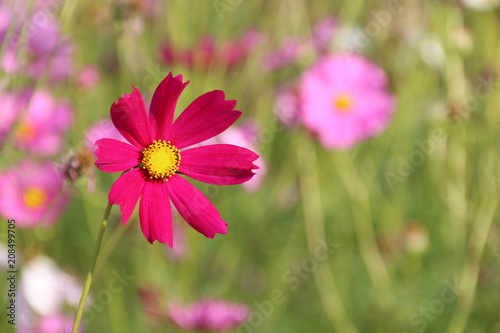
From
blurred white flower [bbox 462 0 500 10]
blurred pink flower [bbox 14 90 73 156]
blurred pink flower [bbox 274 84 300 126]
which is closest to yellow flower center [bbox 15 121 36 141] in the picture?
blurred pink flower [bbox 14 90 73 156]

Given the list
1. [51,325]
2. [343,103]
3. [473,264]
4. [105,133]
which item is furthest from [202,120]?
[343,103]

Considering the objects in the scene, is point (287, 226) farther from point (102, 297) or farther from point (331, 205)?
point (102, 297)

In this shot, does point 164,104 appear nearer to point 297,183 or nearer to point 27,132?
point 27,132

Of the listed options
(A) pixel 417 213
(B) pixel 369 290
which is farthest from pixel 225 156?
(A) pixel 417 213

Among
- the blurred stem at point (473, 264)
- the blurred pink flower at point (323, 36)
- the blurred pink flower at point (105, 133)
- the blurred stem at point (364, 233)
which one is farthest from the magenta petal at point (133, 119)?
the blurred pink flower at point (323, 36)

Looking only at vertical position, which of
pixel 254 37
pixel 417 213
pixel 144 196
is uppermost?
pixel 254 37

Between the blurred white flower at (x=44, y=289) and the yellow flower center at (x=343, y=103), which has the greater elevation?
the yellow flower center at (x=343, y=103)

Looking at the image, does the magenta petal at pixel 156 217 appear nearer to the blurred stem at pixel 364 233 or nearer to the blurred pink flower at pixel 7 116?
the blurred pink flower at pixel 7 116
